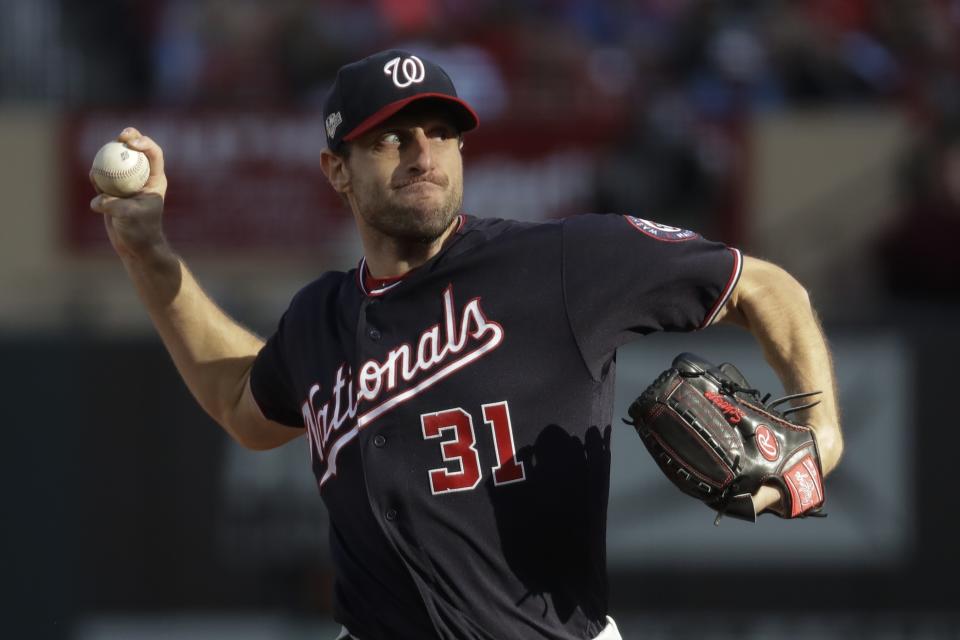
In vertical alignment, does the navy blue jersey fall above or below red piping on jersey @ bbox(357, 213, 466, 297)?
below

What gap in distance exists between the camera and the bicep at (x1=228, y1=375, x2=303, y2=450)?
396 cm

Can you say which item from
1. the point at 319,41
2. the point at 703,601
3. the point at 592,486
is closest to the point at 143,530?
the point at 703,601

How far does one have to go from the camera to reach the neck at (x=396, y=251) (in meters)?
3.57

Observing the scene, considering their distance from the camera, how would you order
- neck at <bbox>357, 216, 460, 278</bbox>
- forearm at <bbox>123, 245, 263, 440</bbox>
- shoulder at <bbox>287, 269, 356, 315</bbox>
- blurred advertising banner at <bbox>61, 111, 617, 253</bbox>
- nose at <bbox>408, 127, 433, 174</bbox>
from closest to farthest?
1. nose at <bbox>408, 127, 433, 174</bbox>
2. neck at <bbox>357, 216, 460, 278</bbox>
3. shoulder at <bbox>287, 269, 356, 315</bbox>
4. forearm at <bbox>123, 245, 263, 440</bbox>
5. blurred advertising banner at <bbox>61, 111, 617, 253</bbox>

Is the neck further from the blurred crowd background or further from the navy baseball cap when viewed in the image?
the blurred crowd background

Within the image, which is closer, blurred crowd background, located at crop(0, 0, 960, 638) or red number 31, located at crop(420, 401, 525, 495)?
red number 31, located at crop(420, 401, 525, 495)

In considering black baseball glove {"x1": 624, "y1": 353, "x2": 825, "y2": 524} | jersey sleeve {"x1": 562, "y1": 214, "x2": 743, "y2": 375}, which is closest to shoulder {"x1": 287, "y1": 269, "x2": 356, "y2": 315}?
jersey sleeve {"x1": 562, "y1": 214, "x2": 743, "y2": 375}

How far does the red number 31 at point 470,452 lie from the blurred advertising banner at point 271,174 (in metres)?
5.79

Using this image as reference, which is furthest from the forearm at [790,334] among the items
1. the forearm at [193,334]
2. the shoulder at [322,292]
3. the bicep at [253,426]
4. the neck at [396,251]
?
the forearm at [193,334]

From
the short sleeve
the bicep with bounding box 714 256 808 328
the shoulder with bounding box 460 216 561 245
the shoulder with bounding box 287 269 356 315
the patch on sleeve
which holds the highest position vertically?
the shoulder with bounding box 460 216 561 245

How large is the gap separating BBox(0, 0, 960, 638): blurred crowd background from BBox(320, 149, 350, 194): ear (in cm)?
376

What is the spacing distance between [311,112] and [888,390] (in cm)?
384

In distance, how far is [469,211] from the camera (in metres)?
9.08

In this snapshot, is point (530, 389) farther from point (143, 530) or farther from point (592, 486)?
point (143, 530)
